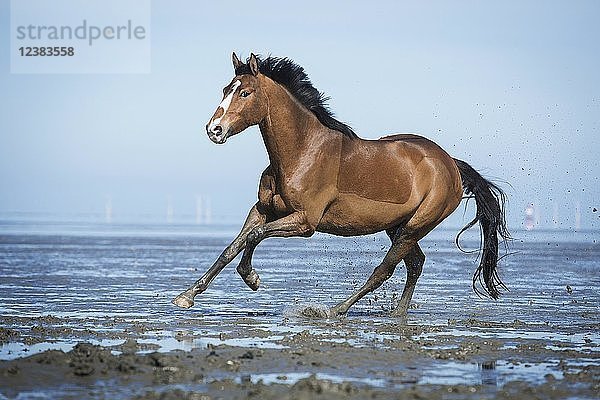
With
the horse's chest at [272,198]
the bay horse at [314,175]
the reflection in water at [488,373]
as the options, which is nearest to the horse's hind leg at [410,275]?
the bay horse at [314,175]

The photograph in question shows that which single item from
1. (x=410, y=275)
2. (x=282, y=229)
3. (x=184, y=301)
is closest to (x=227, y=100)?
(x=282, y=229)

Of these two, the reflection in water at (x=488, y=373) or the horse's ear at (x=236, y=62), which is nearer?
the reflection in water at (x=488, y=373)

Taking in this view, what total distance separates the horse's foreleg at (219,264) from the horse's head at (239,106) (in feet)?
3.31

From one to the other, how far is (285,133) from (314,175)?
518 mm

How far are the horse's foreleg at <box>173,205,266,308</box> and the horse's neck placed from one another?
574 millimetres

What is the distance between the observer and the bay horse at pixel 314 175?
11.1 m

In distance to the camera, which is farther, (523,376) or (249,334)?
(249,334)

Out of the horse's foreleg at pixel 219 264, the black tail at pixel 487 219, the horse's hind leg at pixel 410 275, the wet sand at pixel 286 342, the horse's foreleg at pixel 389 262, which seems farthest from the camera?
the black tail at pixel 487 219

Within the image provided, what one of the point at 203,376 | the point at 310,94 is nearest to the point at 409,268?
the point at 310,94

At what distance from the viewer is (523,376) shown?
7.58m

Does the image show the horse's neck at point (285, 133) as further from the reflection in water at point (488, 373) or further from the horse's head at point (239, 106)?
the reflection in water at point (488, 373)

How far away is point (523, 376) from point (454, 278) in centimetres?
1155

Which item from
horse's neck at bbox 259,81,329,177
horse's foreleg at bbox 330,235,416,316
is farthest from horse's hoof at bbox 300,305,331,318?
horse's neck at bbox 259,81,329,177

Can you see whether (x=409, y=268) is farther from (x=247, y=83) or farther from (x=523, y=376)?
(x=523, y=376)
